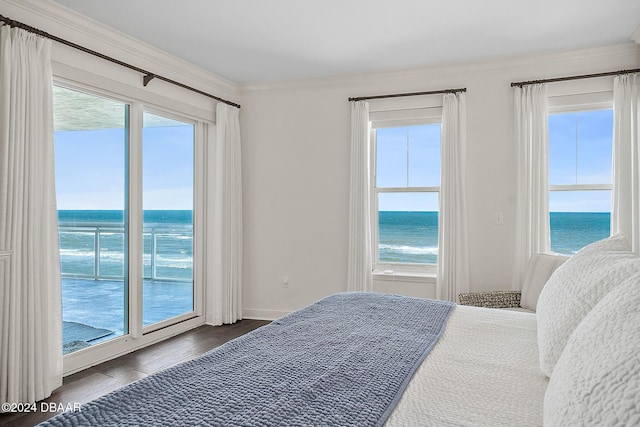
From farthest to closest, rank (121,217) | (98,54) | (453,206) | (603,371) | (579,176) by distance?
(453,206) → (579,176) → (121,217) → (98,54) → (603,371)

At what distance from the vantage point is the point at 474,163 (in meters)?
4.06

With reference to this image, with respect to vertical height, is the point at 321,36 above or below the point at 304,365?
above

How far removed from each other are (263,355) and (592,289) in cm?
93

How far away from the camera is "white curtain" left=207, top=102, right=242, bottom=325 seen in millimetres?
4527

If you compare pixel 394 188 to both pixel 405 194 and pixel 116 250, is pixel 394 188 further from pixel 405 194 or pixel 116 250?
pixel 116 250

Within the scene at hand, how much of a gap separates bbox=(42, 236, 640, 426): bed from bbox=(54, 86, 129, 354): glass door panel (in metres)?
2.34

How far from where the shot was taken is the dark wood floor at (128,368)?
2666mm

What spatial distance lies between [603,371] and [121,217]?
367cm

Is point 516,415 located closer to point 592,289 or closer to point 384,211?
point 592,289

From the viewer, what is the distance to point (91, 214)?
11.1 ft

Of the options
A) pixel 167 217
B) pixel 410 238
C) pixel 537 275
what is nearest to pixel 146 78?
pixel 167 217

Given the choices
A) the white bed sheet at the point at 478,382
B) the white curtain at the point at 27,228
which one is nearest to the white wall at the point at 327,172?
the white curtain at the point at 27,228

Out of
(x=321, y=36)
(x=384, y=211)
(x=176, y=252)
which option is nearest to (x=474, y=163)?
(x=384, y=211)

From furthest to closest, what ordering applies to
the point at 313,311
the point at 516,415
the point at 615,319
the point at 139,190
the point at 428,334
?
the point at 139,190 → the point at 313,311 → the point at 428,334 → the point at 516,415 → the point at 615,319
